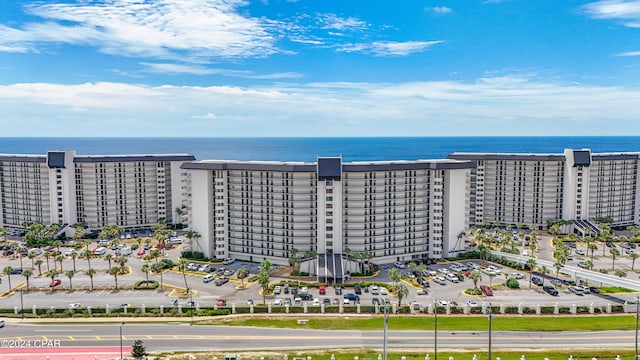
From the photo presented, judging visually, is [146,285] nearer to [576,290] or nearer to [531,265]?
[531,265]

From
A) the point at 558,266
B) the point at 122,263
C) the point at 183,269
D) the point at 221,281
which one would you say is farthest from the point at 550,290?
the point at 122,263

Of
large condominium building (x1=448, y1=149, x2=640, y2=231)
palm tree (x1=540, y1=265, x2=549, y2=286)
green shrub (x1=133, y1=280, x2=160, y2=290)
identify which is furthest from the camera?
large condominium building (x1=448, y1=149, x2=640, y2=231)

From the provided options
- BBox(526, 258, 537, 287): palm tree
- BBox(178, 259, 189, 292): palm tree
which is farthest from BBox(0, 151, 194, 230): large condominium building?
BBox(526, 258, 537, 287): palm tree

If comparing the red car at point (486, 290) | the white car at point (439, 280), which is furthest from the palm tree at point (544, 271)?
the white car at point (439, 280)

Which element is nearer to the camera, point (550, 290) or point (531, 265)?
point (550, 290)

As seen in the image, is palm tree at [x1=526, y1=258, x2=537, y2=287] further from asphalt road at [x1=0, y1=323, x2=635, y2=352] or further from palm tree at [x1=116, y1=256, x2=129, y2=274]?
palm tree at [x1=116, y1=256, x2=129, y2=274]
